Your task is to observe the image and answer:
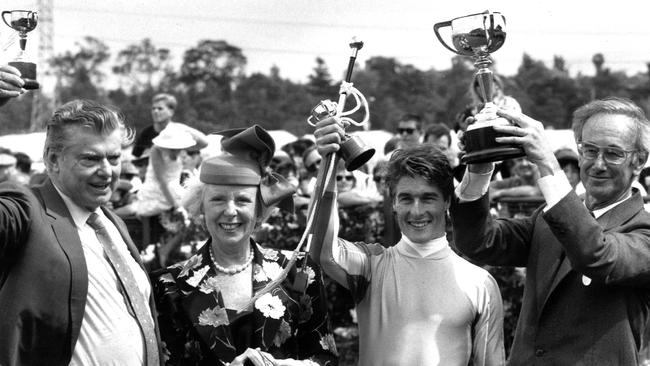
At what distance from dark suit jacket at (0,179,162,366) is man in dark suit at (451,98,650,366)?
183cm

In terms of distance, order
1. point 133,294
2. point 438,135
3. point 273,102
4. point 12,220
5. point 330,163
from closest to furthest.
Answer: point 12,220 < point 133,294 < point 330,163 < point 438,135 < point 273,102

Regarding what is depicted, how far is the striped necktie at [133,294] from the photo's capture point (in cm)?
404

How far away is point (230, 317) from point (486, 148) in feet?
4.51

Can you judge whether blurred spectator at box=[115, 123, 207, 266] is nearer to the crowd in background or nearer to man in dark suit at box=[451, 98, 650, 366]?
the crowd in background

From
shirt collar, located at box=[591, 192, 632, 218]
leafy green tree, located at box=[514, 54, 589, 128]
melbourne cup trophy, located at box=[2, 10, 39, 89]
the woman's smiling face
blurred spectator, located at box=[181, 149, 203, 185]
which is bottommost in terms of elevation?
leafy green tree, located at box=[514, 54, 589, 128]

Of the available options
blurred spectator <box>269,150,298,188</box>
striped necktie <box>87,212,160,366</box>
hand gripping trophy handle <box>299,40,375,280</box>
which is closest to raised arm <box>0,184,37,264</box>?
striped necktie <box>87,212,160,366</box>

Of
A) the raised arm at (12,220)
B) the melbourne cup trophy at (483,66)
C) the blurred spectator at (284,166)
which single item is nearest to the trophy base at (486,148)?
the melbourne cup trophy at (483,66)

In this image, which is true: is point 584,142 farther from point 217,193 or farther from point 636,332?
point 217,193

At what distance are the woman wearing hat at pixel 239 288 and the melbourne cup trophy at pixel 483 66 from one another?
0.99 meters

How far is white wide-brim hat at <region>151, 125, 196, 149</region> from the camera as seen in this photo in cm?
921

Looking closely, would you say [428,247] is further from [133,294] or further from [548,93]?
[548,93]

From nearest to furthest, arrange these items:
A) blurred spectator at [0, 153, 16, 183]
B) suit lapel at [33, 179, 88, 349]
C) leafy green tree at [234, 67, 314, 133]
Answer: suit lapel at [33, 179, 88, 349] < blurred spectator at [0, 153, 16, 183] < leafy green tree at [234, 67, 314, 133]

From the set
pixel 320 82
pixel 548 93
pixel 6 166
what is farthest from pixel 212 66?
pixel 6 166

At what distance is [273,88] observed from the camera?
64312 mm
